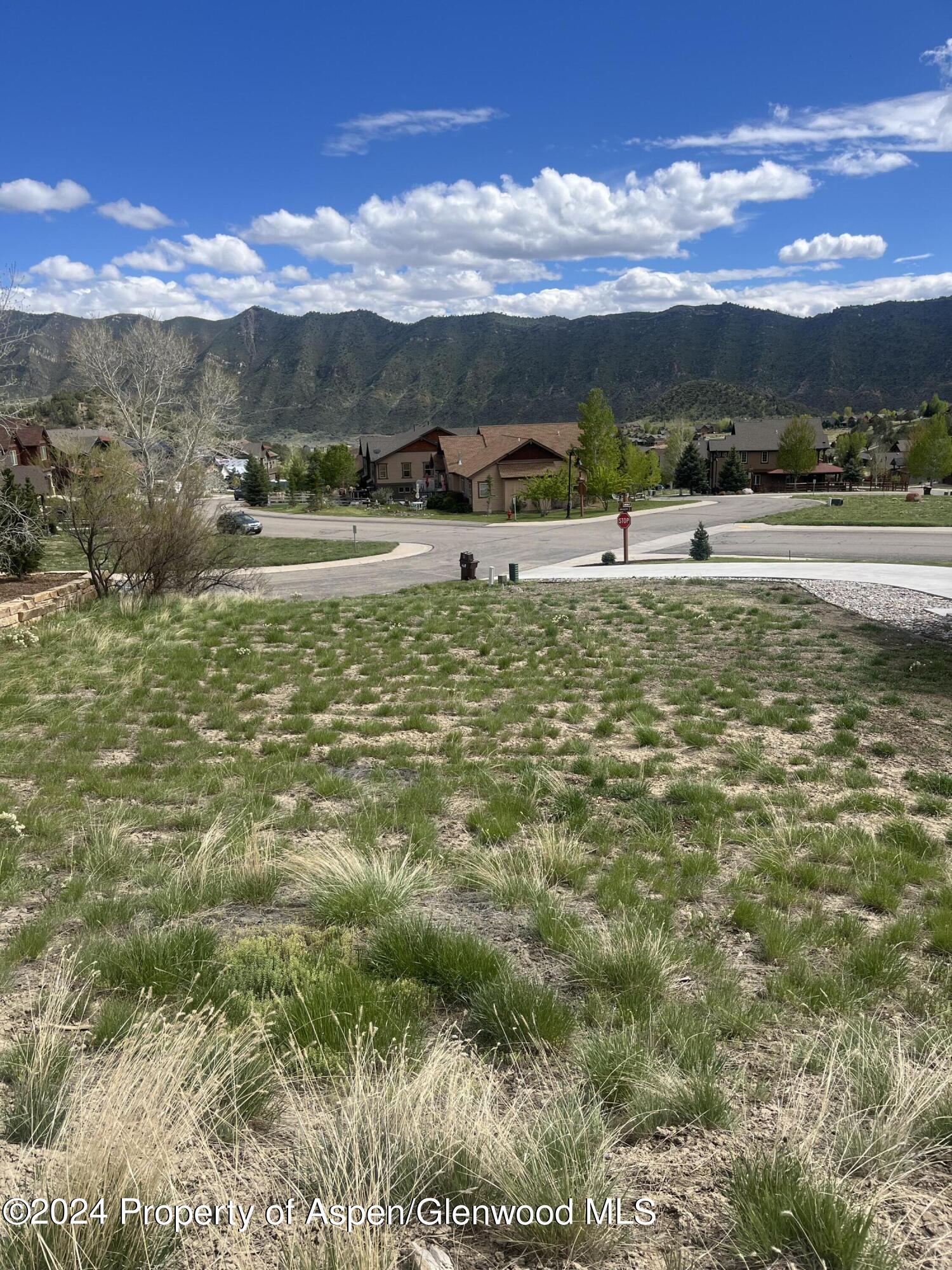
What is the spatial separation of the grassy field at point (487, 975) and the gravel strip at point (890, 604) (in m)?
5.76

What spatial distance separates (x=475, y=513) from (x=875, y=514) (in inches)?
1160

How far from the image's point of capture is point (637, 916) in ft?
15.3

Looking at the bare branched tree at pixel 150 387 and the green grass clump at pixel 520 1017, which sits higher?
the bare branched tree at pixel 150 387

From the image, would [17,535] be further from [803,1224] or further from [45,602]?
[803,1224]

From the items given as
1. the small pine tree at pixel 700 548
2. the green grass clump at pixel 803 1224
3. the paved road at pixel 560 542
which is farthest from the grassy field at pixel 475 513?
the green grass clump at pixel 803 1224

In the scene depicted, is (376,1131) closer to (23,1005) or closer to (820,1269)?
(820,1269)

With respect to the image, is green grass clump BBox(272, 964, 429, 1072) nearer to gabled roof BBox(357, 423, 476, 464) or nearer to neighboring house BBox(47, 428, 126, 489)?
neighboring house BBox(47, 428, 126, 489)

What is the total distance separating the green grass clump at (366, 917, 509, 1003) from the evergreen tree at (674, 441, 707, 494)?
83.8 m

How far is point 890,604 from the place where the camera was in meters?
17.7

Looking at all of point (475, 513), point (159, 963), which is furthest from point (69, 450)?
point (159, 963)

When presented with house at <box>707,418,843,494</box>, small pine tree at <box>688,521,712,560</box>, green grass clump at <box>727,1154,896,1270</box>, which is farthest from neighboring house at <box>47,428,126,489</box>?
house at <box>707,418,843,494</box>

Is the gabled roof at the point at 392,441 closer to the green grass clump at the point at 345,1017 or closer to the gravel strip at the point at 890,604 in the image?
the gravel strip at the point at 890,604

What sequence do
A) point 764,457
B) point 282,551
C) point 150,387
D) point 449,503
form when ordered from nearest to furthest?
point 282,551, point 150,387, point 449,503, point 764,457

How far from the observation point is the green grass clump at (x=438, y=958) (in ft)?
13.3
